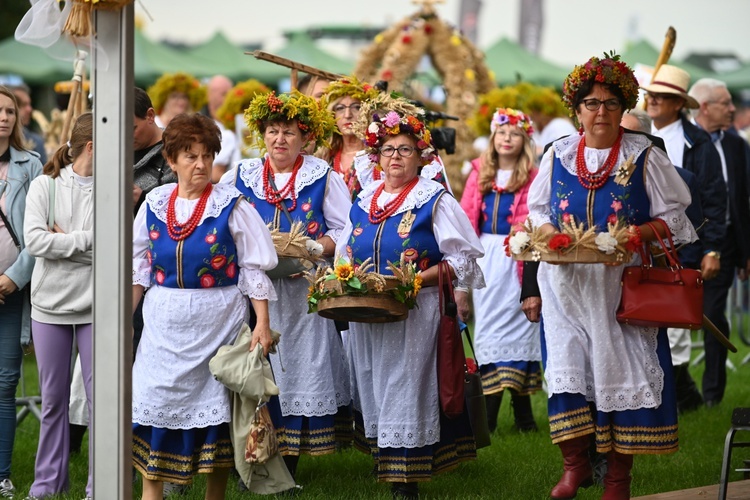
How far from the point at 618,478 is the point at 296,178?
2.40 m

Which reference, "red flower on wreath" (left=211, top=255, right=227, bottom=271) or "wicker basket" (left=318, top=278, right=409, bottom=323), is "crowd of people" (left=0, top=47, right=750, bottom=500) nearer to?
"red flower on wreath" (left=211, top=255, right=227, bottom=271)

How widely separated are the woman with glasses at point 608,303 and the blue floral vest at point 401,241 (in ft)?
1.86

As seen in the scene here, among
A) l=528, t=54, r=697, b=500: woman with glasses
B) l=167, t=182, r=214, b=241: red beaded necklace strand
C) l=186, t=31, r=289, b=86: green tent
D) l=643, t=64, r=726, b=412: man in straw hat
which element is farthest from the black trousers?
l=186, t=31, r=289, b=86: green tent

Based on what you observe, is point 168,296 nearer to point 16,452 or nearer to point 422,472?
point 422,472

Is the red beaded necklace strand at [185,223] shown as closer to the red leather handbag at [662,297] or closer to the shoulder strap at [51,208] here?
the shoulder strap at [51,208]

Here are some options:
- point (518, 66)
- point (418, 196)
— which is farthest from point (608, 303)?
point (518, 66)

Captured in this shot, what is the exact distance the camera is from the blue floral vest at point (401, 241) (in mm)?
6203

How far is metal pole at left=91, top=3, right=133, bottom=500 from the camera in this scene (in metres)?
4.33

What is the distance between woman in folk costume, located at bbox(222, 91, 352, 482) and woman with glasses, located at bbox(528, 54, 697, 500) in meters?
1.29

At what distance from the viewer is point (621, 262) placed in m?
5.73

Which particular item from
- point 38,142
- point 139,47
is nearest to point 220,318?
point 38,142

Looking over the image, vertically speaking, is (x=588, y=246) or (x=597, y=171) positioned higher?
(x=597, y=171)

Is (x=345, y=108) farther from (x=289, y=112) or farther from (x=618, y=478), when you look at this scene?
(x=618, y=478)

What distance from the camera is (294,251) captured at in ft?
20.7
